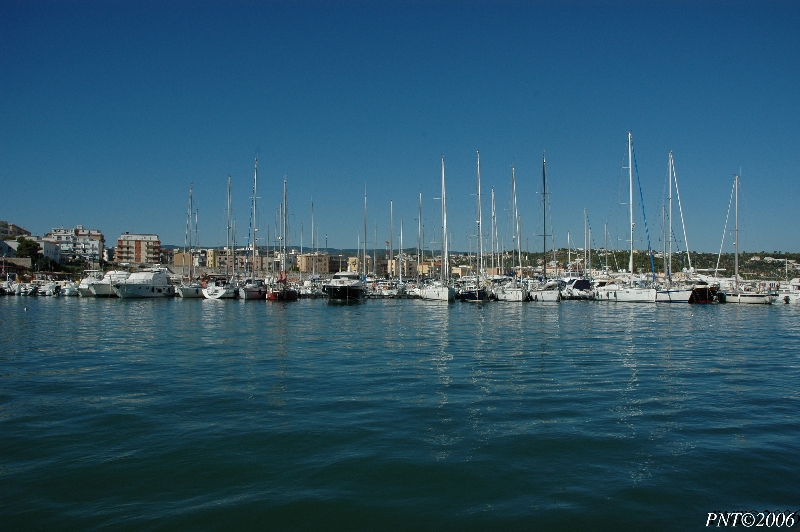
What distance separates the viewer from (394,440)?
33.5 feet

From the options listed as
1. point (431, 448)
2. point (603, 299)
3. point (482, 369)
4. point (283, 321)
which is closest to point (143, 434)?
point (431, 448)

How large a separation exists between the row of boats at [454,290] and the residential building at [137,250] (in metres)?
82.1

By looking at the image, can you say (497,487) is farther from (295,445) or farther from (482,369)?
(482,369)

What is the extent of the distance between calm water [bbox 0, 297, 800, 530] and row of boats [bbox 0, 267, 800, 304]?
44722 mm

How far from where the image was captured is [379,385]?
50.2 feet

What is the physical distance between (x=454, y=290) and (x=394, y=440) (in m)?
60.6

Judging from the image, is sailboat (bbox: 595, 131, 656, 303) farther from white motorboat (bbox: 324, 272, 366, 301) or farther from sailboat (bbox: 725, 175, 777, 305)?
white motorboat (bbox: 324, 272, 366, 301)

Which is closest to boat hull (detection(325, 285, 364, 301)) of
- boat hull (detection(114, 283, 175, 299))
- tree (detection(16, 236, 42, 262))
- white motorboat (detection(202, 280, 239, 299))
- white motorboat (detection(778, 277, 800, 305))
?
white motorboat (detection(202, 280, 239, 299))

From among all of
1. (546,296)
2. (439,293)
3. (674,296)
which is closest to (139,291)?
(439,293)

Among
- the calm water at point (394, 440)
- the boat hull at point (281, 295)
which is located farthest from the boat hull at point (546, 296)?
the calm water at point (394, 440)

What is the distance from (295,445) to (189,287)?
240 ft

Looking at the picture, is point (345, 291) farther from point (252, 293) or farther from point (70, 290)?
point (70, 290)

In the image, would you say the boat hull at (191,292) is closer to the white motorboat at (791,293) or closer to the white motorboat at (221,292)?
the white motorboat at (221,292)

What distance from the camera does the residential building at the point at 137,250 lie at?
16988cm
